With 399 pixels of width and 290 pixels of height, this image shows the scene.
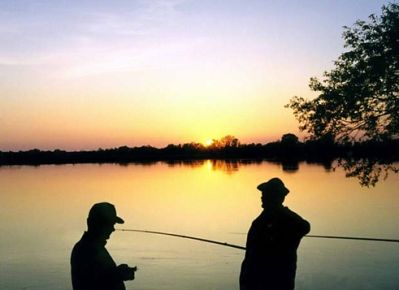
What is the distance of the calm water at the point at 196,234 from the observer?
1559 centimetres

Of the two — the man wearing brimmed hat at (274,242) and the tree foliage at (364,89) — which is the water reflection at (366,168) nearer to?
the tree foliage at (364,89)

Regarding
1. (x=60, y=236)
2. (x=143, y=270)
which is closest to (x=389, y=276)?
(x=143, y=270)

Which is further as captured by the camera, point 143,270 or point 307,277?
point 143,270

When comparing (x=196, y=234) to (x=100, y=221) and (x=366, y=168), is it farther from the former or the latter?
(x=100, y=221)

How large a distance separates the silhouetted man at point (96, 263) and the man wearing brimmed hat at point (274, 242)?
1841 millimetres

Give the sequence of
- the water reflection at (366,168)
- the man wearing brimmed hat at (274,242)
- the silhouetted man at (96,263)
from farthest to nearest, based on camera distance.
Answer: the water reflection at (366,168), the man wearing brimmed hat at (274,242), the silhouetted man at (96,263)

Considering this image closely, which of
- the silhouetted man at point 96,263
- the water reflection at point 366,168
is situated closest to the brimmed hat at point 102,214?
the silhouetted man at point 96,263

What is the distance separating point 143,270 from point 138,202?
2521 centimetres

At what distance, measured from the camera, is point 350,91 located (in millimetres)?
18234

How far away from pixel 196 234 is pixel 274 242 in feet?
68.0

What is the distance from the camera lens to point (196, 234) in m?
25.7

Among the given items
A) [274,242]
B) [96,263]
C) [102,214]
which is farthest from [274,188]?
[96,263]

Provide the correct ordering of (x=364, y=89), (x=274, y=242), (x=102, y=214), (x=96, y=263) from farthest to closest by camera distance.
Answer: (x=364, y=89)
(x=274, y=242)
(x=102, y=214)
(x=96, y=263)

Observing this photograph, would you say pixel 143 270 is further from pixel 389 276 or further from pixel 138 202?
pixel 138 202
